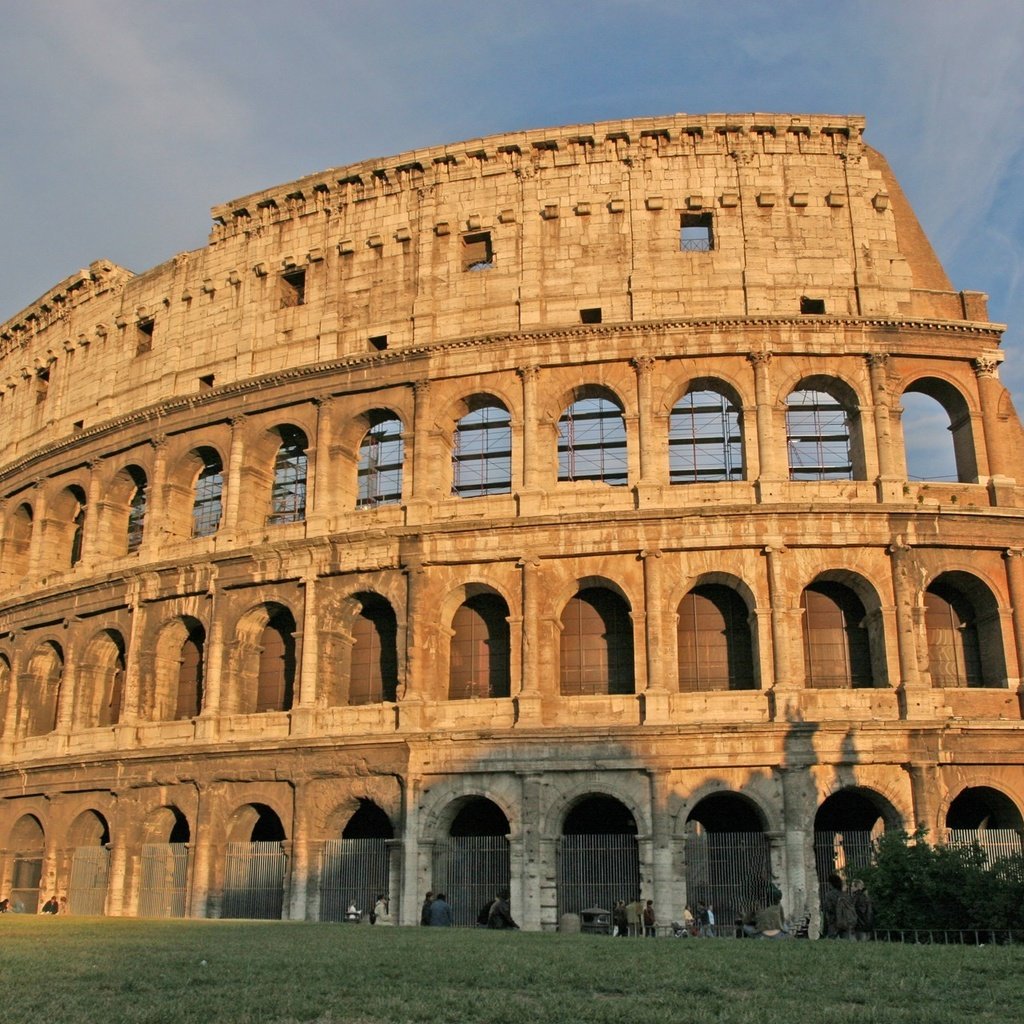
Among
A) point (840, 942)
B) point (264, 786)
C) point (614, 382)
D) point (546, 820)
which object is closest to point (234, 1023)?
point (840, 942)

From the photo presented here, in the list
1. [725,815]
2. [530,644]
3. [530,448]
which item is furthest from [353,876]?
[530,448]

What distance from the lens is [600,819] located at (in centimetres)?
2500

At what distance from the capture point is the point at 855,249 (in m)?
26.5

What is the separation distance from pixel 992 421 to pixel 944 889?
12298 mm

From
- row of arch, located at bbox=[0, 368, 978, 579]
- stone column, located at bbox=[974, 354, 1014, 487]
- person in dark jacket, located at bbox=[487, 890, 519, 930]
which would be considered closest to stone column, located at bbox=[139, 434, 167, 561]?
row of arch, located at bbox=[0, 368, 978, 579]

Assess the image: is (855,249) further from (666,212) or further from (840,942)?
(840,942)

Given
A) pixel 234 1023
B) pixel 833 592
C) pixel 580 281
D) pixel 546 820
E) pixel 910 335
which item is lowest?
pixel 234 1023

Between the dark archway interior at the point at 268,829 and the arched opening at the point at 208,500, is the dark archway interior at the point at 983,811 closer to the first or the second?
the dark archway interior at the point at 268,829

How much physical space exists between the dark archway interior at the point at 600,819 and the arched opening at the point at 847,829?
12.9 ft

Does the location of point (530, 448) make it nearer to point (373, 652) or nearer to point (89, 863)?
point (373, 652)

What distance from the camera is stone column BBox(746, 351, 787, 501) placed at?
966 inches

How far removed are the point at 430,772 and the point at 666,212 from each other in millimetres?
13623

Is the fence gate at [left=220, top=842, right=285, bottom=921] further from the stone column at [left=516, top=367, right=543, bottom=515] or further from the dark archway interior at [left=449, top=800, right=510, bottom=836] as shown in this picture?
the stone column at [left=516, top=367, right=543, bottom=515]

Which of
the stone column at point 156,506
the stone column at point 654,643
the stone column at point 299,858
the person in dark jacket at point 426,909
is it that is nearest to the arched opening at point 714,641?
the stone column at point 654,643
